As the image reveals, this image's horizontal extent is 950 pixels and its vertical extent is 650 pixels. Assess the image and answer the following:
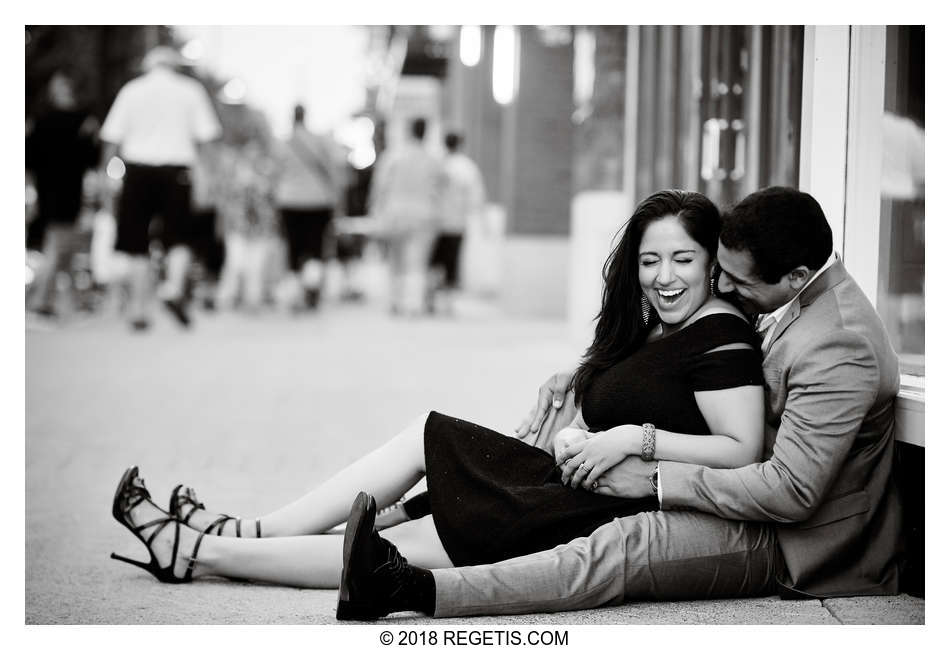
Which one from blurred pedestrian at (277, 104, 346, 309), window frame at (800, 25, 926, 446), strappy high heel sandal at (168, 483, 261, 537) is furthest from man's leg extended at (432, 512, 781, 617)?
blurred pedestrian at (277, 104, 346, 309)

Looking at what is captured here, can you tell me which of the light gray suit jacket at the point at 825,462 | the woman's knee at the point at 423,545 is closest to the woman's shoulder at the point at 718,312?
the light gray suit jacket at the point at 825,462

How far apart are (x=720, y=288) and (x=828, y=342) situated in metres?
0.35

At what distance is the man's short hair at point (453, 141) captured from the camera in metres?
13.1

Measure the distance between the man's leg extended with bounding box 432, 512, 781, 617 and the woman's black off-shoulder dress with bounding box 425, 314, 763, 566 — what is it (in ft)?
0.30

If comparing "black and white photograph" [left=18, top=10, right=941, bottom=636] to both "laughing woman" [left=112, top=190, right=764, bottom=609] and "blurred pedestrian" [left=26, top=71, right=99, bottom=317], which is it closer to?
"laughing woman" [left=112, top=190, right=764, bottom=609]

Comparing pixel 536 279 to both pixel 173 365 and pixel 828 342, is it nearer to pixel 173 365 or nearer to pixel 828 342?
pixel 173 365

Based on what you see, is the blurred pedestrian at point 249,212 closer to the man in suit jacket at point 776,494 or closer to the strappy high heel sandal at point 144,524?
the strappy high heel sandal at point 144,524

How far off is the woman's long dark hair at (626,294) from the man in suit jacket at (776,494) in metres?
0.26

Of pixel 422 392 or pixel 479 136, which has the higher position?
pixel 479 136

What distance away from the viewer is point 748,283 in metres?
3.00
